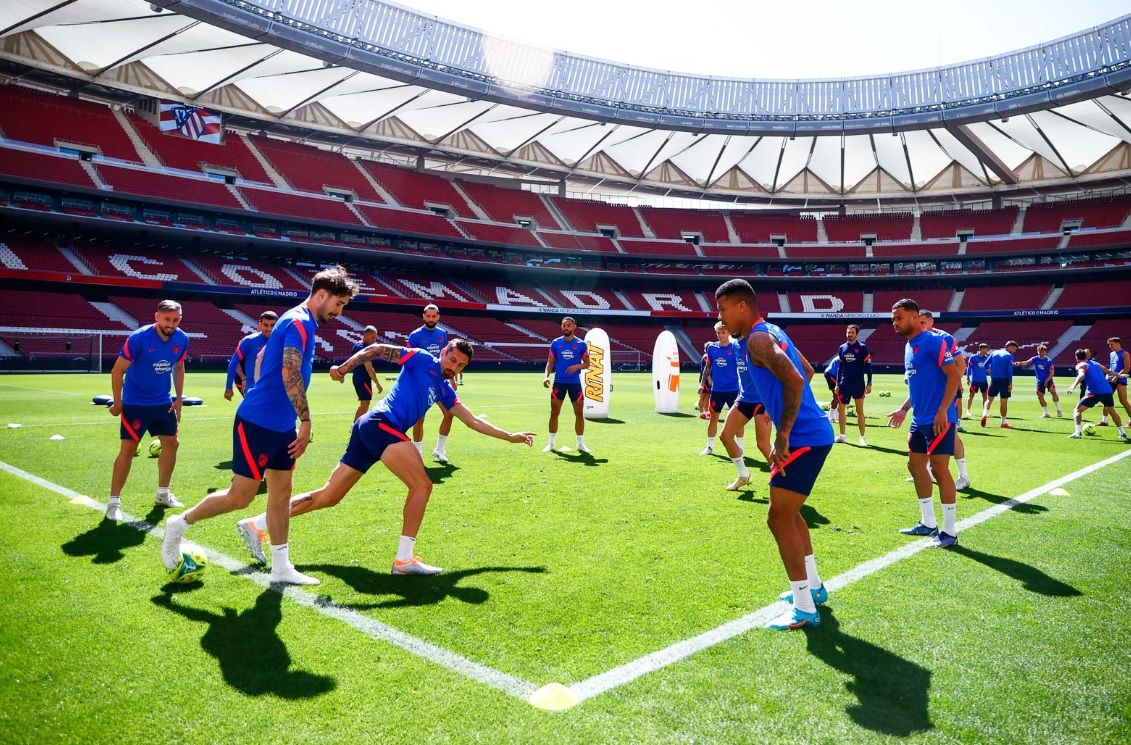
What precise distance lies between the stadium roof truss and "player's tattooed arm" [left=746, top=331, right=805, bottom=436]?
34.8 m

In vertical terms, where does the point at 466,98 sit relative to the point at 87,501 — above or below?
above

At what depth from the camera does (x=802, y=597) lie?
4.08 m

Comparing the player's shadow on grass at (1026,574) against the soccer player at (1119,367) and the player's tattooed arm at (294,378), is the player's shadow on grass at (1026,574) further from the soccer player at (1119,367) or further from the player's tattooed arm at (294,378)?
the soccer player at (1119,367)

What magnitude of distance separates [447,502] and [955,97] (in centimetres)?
4944

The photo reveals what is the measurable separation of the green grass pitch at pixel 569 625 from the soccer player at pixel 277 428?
14.9 inches

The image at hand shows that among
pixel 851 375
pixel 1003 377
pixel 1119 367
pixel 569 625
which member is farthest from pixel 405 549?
pixel 1119 367

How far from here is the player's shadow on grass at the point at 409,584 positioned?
4.38 m

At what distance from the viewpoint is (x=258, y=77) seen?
37562 millimetres

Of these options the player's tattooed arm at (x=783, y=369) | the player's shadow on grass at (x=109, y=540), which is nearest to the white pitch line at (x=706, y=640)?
the player's tattooed arm at (x=783, y=369)

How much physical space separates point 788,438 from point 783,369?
1.67 feet

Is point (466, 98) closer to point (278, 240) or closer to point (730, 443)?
point (278, 240)

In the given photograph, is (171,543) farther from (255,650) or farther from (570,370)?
(570,370)

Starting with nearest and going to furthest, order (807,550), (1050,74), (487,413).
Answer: (807,550) < (487,413) < (1050,74)

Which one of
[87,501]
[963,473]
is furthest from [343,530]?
[963,473]
